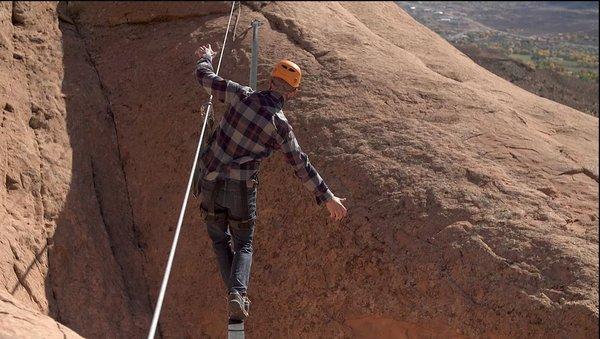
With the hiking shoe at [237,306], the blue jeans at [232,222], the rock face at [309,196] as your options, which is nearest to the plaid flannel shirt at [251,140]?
the blue jeans at [232,222]

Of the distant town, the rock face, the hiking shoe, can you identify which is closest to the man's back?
the hiking shoe

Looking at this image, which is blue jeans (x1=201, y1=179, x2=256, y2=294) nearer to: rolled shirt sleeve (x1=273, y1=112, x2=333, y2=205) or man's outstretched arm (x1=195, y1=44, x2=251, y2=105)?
rolled shirt sleeve (x1=273, y1=112, x2=333, y2=205)

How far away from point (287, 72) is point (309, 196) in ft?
5.41

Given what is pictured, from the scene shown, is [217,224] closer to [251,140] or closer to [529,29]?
[251,140]

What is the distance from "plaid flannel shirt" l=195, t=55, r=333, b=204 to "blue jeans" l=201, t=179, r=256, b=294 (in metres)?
0.10

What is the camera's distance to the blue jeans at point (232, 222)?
15.0 ft

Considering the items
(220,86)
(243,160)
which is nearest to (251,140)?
(243,160)

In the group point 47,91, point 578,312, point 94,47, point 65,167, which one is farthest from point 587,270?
point 94,47

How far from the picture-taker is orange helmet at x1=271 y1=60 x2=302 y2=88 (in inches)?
174

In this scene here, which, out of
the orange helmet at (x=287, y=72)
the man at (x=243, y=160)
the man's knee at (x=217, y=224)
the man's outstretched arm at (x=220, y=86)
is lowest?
the man's knee at (x=217, y=224)

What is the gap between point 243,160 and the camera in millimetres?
4543

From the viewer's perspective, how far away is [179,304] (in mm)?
5805

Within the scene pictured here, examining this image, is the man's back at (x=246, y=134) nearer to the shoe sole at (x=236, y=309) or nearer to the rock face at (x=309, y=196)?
the shoe sole at (x=236, y=309)

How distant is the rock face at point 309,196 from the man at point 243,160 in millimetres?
1012
